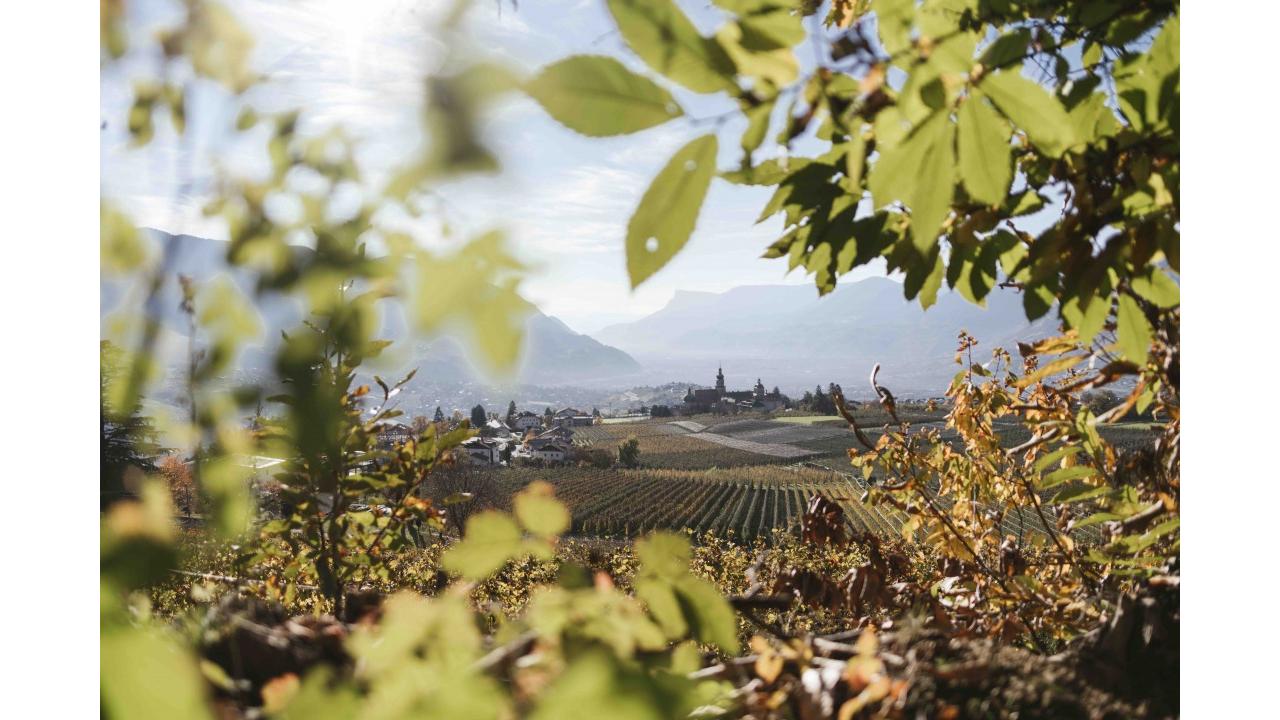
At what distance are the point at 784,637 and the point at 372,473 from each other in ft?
2.43

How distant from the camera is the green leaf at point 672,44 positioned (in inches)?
16.4

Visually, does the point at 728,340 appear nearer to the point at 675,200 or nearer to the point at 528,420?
the point at 528,420

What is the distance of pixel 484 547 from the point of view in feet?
1.71

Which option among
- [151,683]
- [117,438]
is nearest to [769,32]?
[151,683]

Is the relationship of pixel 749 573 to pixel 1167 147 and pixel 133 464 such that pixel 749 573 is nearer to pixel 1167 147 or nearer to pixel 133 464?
pixel 1167 147

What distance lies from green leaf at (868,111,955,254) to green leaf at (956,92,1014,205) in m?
0.04

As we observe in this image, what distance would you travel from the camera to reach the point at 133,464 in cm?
88

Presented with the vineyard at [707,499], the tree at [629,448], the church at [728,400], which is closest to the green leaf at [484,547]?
the church at [728,400]

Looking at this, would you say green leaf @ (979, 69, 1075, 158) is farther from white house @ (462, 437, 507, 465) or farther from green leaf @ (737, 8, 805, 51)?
white house @ (462, 437, 507, 465)

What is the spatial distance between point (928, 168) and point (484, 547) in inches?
16.7

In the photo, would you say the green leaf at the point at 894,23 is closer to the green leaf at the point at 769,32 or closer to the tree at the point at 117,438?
the green leaf at the point at 769,32

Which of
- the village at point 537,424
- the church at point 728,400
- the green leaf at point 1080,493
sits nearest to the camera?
the green leaf at point 1080,493

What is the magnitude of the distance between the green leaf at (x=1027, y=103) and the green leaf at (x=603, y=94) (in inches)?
9.7
